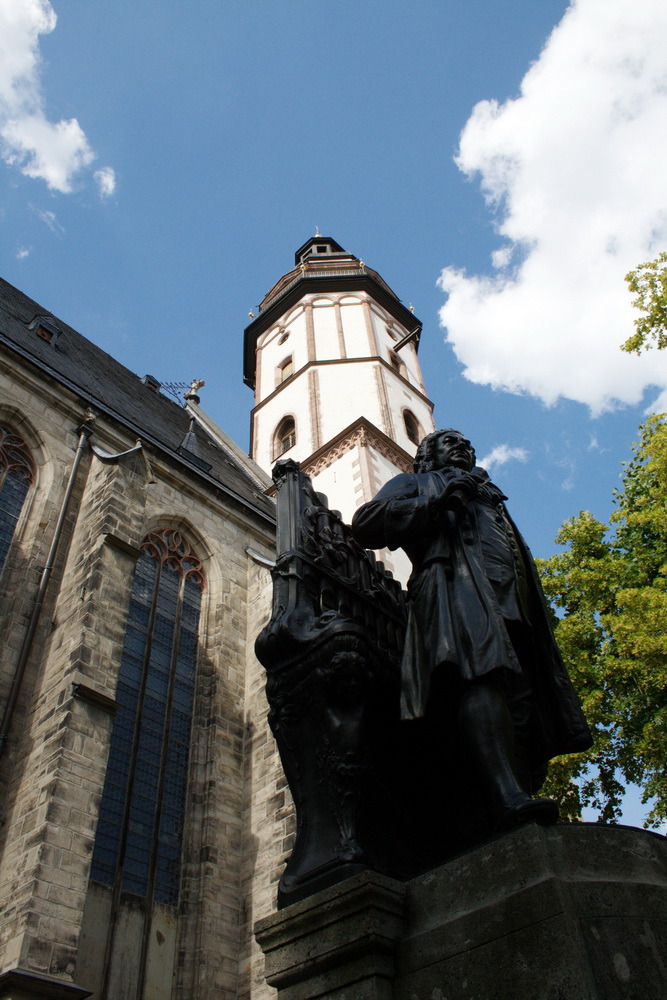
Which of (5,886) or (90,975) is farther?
(90,975)

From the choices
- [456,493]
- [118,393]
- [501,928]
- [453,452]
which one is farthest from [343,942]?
[118,393]

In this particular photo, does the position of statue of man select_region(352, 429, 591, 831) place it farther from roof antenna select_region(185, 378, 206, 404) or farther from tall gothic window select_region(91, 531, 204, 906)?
roof antenna select_region(185, 378, 206, 404)

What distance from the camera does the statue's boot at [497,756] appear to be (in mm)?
2309

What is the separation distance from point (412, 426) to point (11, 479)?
14.4m

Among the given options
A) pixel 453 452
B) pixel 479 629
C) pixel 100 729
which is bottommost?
pixel 479 629

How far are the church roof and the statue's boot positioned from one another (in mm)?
10823

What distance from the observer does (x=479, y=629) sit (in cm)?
284

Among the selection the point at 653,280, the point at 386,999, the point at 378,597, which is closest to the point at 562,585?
the point at 653,280

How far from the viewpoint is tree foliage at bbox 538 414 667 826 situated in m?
8.43

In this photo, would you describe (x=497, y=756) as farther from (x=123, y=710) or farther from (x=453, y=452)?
(x=123, y=710)

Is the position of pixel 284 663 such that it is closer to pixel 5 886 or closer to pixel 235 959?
pixel 5 886

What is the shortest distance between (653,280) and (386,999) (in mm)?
9791

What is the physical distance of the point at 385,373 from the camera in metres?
23.4

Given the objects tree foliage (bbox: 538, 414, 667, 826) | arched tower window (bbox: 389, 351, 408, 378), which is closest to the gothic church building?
tree foliage (bbox: 538, 414, 667, 826)
